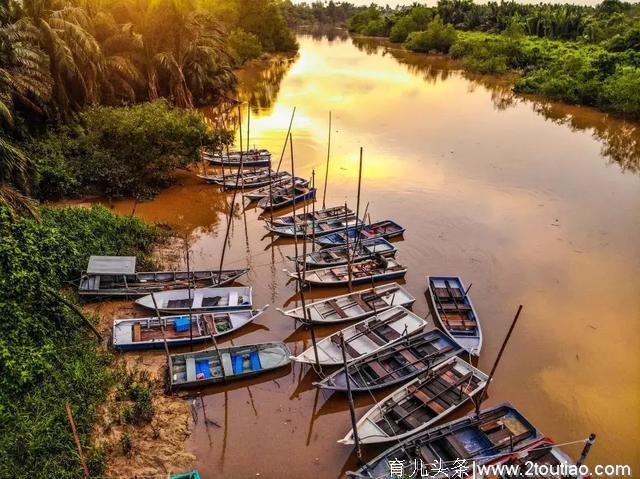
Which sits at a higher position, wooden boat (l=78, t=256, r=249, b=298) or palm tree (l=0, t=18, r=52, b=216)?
palm tree (l=0, t=18, r=52, b=216)

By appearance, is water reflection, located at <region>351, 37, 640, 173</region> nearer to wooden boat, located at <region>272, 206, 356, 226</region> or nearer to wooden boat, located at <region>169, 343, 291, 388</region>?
wooden boat, located at <region>272, 206, 356, 226</region>

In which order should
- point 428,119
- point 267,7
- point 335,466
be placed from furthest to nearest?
point 267,7 → point 428,119 → point 335,466

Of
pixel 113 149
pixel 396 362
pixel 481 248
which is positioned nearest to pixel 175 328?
pixel 396 362

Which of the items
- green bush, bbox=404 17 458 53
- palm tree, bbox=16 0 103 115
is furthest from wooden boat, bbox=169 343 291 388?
green bush, bbox=404 17 458 53

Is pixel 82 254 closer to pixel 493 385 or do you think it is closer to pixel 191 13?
pixel 493 385

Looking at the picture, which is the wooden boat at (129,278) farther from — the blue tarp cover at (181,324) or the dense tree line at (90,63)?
the dense tree line at (90,63)

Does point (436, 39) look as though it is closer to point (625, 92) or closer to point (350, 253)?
point (625, 92)

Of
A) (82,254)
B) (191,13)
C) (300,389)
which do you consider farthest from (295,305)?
(191,13)
